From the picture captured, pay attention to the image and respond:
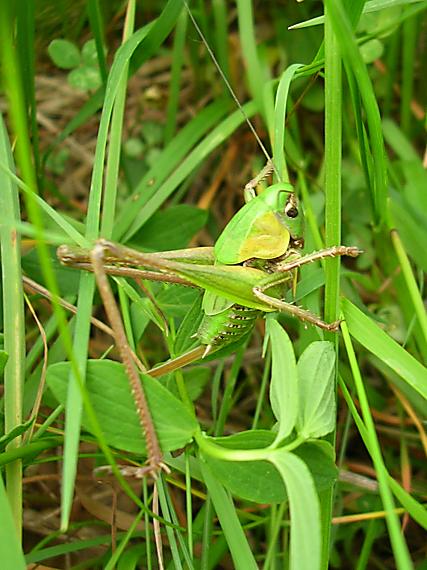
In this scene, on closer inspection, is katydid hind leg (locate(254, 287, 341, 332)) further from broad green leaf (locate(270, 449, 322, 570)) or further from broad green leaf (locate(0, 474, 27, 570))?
broad green leaf (locate(0, 474, 27, 570))

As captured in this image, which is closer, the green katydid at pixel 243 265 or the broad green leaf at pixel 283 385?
the broad green leaf at pixel 283 385

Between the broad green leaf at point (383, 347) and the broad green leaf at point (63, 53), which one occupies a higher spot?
A: the broad green leaf at point (63, 53)

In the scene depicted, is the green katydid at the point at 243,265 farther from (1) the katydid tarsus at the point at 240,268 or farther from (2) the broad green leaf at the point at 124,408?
(2) the broad green leaf at the point at 124,408

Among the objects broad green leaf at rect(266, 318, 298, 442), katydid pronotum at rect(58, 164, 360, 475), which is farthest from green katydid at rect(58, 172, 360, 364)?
broad green leaf at rect(266, 318, 298, 442)

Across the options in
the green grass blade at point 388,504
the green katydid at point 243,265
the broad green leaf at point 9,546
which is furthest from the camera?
the green katydid at point 243,265

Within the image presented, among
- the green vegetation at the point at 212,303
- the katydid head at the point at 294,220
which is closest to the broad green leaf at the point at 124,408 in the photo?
the green vegetation at the point at 212,303

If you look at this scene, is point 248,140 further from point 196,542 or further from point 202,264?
point 196,542
